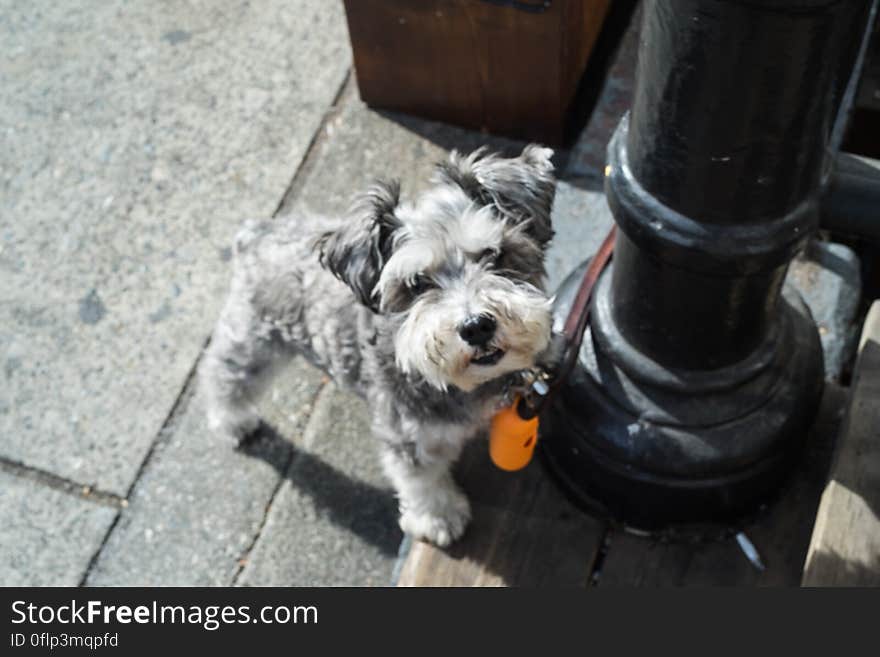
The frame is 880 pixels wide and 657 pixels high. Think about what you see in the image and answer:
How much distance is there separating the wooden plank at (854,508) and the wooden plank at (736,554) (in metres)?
0.17

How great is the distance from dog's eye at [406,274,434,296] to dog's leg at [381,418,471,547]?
0.67 metres

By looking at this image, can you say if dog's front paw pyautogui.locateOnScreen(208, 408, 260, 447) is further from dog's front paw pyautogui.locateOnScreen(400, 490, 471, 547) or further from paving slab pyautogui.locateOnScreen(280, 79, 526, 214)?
paving slab pyautogui.locateOnScreen(280, 79, 526, 214)

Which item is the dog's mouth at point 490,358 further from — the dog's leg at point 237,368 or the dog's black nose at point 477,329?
the dog's leg at point 237,368

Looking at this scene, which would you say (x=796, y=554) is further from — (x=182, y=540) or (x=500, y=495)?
(x=182, y=540)

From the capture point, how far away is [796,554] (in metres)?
3.44

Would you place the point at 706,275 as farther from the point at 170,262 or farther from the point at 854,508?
the point at 170,262

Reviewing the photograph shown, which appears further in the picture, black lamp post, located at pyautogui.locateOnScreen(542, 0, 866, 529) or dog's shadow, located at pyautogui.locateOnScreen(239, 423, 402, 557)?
dog's shadow, located at pyautogui.locateOnScreen(239, 423, 402, 557)

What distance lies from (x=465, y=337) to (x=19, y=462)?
238 cm

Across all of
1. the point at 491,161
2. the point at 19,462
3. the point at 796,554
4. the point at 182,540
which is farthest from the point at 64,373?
the point at 796,554

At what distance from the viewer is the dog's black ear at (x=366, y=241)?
3051 mm

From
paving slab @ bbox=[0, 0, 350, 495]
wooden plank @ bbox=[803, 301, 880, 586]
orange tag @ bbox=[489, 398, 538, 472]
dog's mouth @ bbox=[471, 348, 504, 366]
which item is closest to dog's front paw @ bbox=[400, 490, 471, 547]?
orange tag @ bbox=[489, 398, 538, 472]

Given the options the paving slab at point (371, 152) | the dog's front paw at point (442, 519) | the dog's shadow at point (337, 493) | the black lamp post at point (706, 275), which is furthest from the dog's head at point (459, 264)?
the paving slab at point (371, 152)

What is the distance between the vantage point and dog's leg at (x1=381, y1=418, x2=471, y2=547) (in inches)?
141

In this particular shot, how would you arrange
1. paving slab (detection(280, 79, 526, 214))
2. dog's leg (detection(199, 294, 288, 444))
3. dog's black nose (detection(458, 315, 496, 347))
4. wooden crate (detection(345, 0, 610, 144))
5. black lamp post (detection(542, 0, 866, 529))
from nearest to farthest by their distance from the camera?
black lamp post (detection(542, 0, 866, 529)) → dog's black nose (detection(458, 315, 496, 347)) → dog's leg (detection(199, 294, 288, 444)) → wooden crate (detection(345, 0, 610, 144)) → paving slab (detection(280, 79, 526, 214))
